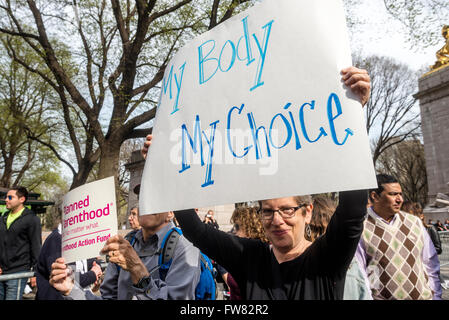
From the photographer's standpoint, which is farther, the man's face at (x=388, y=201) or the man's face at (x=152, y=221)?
the man's face at (x=388, y=201)

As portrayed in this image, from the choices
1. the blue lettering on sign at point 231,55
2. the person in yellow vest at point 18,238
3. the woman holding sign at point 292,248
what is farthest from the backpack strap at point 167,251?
the person in yellow vest at point 18,238

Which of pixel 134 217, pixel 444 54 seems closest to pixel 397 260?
pixel 134 217

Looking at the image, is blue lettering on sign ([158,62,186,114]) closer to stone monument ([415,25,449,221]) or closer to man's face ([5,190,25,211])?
man's face ([5,190,25,211])

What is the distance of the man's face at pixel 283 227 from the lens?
153cm

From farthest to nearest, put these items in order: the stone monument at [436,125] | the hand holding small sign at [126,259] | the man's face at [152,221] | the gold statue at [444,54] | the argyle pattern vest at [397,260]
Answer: the gold statue at [444,54] < the stone monument at [436,125] < the argyle pattern vest at [397,260] < the man's face at [152,221] < the hand holding small sign at [126,259]

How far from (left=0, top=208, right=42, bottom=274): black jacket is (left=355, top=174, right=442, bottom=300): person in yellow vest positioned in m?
4.06

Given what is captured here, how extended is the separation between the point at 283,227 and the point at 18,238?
14.2ft

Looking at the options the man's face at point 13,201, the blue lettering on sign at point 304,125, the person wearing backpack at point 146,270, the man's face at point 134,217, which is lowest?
the person wearing backpack at point 146,270

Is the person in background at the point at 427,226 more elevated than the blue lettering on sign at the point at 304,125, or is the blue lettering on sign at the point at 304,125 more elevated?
the blue lettering on sign at the point at 304,125

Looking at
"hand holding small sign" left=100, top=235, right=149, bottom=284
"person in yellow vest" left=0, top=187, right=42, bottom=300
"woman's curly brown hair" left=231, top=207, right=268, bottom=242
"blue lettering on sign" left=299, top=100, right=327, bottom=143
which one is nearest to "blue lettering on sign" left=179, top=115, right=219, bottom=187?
"blue lettering on sign" left=299, top=100, right=327, bottom=143

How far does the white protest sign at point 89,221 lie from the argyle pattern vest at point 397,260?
211cm

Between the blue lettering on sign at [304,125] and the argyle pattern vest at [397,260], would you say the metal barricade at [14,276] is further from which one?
the blue lettering on sign at [304,125]

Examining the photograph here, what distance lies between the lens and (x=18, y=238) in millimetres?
4598

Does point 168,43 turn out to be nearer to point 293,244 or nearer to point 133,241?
point 133,241
